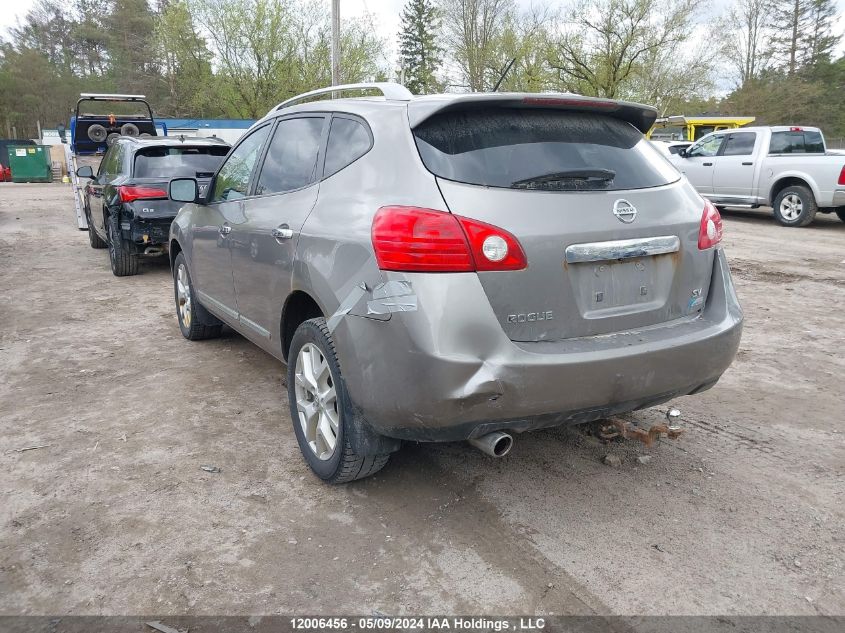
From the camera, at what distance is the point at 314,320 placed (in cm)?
311

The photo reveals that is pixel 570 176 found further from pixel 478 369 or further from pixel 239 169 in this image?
pixel 239 169

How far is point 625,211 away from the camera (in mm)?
2809

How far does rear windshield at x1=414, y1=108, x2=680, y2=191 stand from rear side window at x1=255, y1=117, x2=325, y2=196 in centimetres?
88

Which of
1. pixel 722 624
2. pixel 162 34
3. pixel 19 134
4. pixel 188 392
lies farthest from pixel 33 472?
pixel 19 134

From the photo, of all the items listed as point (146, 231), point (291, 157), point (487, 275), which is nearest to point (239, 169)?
point (291, 157)

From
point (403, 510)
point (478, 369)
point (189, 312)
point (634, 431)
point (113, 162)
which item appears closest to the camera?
point (478, 369)

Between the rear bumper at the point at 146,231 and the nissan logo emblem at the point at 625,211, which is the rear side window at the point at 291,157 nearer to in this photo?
the nissan logo emblem at the point at 625,211

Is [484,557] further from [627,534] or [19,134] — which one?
[19,134]

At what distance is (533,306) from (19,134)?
56424 millimetres

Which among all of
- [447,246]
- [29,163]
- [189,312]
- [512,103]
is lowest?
[189,312]

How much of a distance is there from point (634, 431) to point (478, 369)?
1.43m

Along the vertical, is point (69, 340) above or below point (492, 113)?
below

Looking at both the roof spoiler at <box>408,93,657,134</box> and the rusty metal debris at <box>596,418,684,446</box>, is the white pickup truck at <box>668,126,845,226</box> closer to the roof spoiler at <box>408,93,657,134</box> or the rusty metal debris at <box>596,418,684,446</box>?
A: the rusty metal debris at <box>596,418,684,446</box>

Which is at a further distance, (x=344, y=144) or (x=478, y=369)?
(x=344, y=144)
